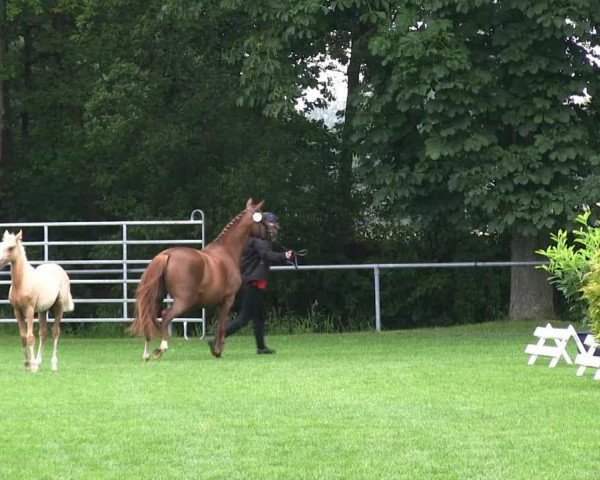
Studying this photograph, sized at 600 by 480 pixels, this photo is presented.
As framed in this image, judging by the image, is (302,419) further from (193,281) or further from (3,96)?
(3,96)

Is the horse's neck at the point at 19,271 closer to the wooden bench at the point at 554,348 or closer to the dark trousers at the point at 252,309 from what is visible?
the dark trousers at the point at 252,309

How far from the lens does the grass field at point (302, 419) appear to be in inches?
391

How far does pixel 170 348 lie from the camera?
2358 cm

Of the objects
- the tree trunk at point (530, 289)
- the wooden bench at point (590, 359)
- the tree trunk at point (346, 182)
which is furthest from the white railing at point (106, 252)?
the wooden bench at point (590, 359)

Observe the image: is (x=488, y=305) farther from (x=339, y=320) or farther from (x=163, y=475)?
(x=163, y=475)

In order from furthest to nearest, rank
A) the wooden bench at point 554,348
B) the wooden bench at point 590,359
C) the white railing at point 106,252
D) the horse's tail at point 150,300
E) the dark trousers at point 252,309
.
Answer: the white railing at point 106,252, the dark trousers at point 252,309, the horse's tail at point 150,300, the wooden bench at point 554,348, the wooden bench at point 590,359

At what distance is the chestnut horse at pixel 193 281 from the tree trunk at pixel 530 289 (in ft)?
27.0

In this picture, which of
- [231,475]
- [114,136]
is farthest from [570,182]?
[231,475]

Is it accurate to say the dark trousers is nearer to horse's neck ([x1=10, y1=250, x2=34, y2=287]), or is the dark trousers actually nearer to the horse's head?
horse's neck ([x1=10, y1=250, x2=34, y2=287])

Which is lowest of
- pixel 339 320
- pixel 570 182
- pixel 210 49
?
pixel 339 320

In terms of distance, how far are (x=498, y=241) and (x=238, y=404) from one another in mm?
19346

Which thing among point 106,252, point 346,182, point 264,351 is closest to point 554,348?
point 264,351

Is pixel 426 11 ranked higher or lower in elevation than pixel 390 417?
higher

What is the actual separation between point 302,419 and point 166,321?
779cm
